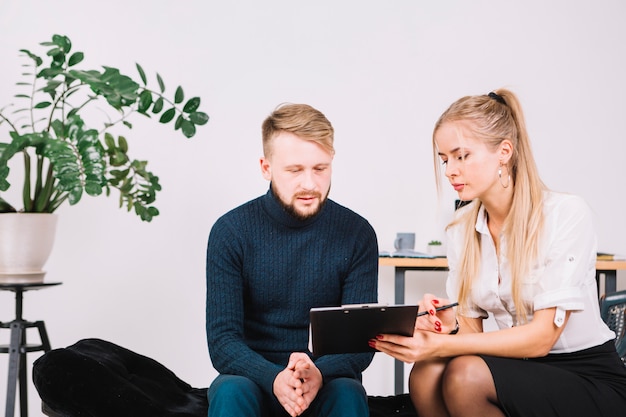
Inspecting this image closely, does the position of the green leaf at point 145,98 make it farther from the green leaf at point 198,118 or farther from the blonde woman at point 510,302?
the blonde woman at point 510,302

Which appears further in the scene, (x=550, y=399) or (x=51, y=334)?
(x=51, y=334)

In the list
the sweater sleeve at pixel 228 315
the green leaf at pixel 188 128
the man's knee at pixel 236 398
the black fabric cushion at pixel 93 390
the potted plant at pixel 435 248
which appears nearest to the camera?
the man's knee at pixel 236 398

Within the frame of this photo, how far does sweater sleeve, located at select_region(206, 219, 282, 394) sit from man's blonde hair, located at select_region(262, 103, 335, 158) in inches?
10.1

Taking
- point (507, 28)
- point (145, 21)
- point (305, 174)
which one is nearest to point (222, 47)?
point (145, 21)

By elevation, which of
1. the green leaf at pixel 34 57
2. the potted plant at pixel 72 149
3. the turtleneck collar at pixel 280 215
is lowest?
the turtleneck collar at pixel 280 215

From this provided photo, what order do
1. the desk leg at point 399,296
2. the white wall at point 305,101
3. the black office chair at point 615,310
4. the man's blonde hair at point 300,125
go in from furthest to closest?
the white wall at point 305,101 < the desk leg at point 399,296 < the black office chair at point 615,310 < the man's blonde hair at point 300,125

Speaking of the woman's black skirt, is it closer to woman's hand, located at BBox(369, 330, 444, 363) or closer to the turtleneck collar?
woman's hand, located at BBox(369, 330, 444, 363)

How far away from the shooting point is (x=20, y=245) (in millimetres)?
2520

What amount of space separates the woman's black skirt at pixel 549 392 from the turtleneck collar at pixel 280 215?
55 cm

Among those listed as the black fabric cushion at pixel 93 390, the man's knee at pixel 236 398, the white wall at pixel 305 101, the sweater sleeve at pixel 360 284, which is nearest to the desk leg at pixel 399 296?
the white wall at pixel 305 101

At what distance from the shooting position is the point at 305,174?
5.74 ft

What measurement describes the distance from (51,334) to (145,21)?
4.94 ft

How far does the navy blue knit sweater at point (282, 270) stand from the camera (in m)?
1.82

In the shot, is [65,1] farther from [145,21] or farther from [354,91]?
[354,91]
